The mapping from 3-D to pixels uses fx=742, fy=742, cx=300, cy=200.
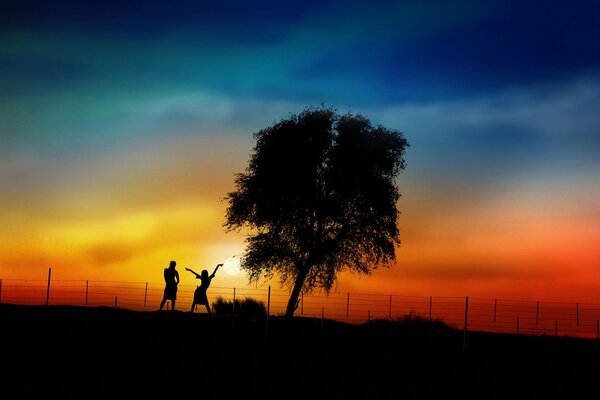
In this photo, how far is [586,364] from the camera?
2547 cm

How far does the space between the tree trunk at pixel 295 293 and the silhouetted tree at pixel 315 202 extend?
0.18 feet

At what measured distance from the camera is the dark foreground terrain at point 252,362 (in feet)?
60.3

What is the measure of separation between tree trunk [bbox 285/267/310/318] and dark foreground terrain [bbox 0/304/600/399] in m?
5.87

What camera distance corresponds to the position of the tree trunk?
39716 mm

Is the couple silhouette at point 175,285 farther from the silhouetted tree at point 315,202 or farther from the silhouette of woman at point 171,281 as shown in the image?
the silhouetted tree at point 315,202

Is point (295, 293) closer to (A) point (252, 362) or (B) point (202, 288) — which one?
(B) point (202, 288)

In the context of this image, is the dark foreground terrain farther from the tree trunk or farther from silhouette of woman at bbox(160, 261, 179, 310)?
the tree trunk

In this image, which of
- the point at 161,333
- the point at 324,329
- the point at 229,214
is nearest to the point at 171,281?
the point at 161,333

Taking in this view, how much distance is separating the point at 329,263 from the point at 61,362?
72.0 ft

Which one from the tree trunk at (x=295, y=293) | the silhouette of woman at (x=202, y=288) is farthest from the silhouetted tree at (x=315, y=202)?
the silhouette of woman at (x=202, y=288)

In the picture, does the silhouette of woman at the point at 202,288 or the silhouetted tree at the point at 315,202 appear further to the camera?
the silhouetted tree at the point at 315,202

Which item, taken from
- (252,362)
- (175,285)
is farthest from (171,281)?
(252,362)

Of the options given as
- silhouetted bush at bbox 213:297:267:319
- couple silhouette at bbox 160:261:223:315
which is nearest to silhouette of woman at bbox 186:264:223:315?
couple silhouette at bbox 160:261:223:315

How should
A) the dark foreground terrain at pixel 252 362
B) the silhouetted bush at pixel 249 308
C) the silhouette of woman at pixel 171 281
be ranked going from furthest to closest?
1. the silhouetted bush at pixel 249 308
2. the silhouette of woman at pixel 171 281
3. the dark foreground terrain at pixel 252 362
